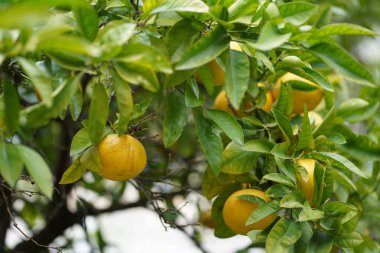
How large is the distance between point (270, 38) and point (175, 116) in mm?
293

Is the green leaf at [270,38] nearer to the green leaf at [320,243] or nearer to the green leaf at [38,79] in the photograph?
the green leaf at [38,79]

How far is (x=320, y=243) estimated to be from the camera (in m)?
1.10

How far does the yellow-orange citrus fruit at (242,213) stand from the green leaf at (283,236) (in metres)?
0.07

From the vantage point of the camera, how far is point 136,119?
1.16 m

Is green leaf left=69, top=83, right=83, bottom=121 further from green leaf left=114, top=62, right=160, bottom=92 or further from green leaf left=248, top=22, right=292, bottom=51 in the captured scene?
green leaf left=248, top=22, right=292, bottom=51

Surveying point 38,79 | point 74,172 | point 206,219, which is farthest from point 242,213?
point 206,219

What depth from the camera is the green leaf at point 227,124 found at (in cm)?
107

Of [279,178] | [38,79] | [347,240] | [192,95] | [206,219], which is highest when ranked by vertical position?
[38,79]

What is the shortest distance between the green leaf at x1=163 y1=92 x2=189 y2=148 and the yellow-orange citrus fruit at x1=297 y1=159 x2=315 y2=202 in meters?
0.22

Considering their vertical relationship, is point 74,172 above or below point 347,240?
above

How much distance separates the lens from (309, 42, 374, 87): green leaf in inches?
36.2

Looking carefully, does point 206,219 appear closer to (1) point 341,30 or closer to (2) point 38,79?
(1) point 341,30

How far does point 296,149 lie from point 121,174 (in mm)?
324

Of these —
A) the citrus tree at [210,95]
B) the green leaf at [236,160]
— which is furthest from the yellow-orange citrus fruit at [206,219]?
the green leaf at [236,160]
